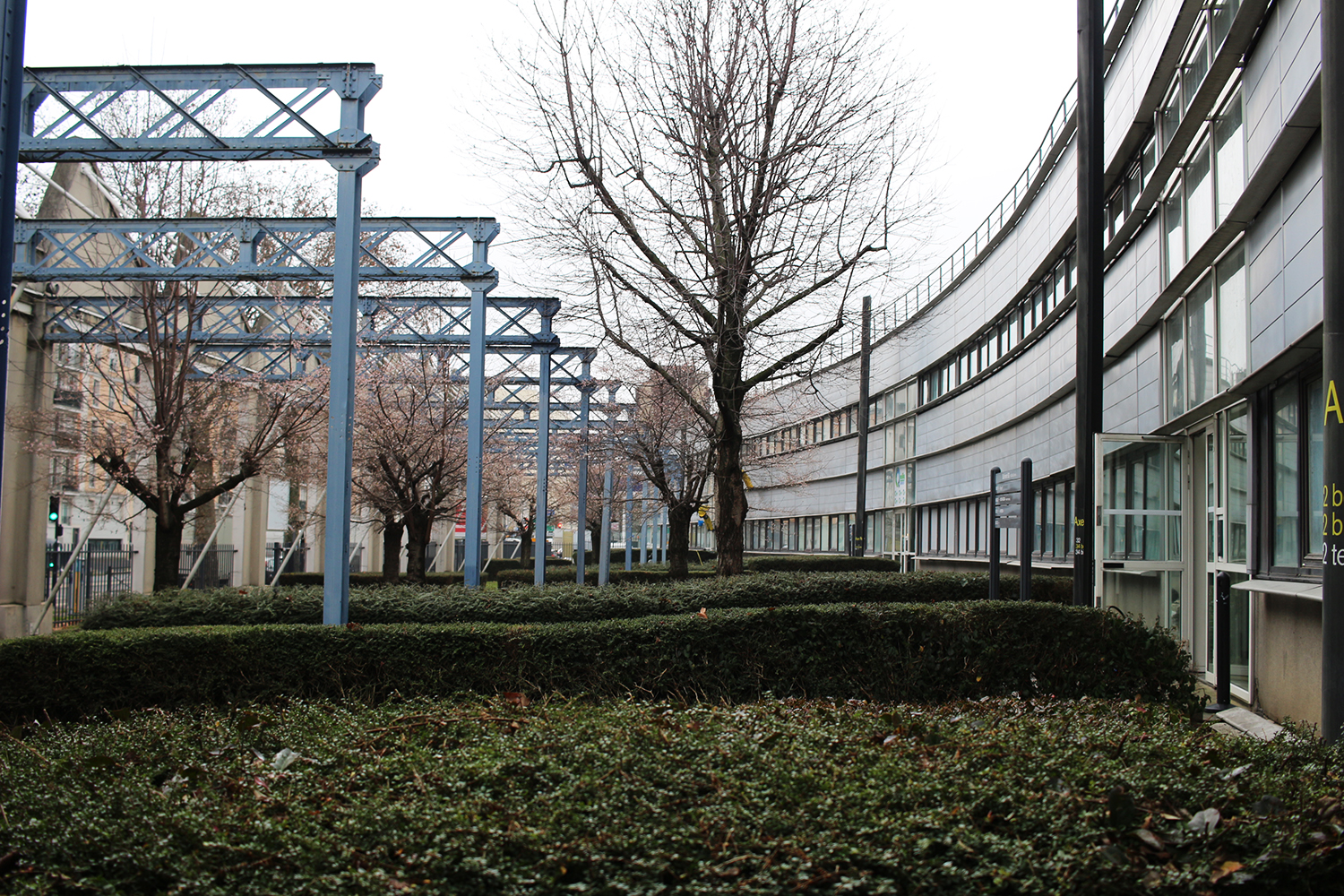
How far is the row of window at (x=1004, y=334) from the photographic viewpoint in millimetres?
19500

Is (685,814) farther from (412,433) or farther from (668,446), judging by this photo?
(668,446)

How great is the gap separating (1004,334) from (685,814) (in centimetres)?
2327

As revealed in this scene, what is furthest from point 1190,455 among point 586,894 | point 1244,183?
point 586,894

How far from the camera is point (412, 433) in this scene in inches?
847

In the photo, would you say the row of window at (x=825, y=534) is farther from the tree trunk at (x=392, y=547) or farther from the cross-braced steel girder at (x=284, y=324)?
the cross-braced steel girder at (x=284, y=324)

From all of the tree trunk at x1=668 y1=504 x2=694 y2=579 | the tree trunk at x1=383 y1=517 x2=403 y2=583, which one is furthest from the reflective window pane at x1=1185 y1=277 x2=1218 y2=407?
the tree trunk at x1=383 y1=517 x2=403 y2=583

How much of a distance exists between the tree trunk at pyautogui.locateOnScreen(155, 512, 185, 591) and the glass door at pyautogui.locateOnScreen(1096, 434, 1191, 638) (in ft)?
44.3

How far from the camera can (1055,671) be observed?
7.96 meters

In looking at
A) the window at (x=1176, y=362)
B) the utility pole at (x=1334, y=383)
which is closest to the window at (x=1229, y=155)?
the window at (x=1176, y=362)

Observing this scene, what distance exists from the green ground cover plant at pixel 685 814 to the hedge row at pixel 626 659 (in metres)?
2.91

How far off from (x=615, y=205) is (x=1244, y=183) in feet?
24.2

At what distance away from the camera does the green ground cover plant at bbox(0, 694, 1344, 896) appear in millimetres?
3098

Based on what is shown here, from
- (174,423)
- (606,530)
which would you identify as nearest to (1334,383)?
(174,423)

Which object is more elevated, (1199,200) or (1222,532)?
(1199,200)
